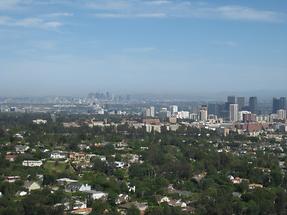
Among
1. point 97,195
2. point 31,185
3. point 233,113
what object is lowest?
point 97,195

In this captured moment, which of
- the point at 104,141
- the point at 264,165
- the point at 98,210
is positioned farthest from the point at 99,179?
the point at 104,141

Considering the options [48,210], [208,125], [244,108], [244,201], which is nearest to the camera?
[48,210]

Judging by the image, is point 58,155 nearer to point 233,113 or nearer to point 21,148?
point 21,148

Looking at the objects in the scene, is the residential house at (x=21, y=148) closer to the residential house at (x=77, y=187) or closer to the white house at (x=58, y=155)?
the white house at (x=58, y=155)

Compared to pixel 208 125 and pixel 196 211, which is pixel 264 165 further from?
pixel 208 125

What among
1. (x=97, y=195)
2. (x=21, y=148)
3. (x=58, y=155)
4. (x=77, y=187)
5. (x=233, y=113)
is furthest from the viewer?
(x=233, y=113)

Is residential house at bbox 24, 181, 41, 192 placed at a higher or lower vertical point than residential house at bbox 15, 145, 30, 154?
lower

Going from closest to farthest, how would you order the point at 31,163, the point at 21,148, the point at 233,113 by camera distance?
the point at 31,163 → the point at 21,148 → the point at 233,113

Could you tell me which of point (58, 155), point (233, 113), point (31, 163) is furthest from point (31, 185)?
point (233, 113)

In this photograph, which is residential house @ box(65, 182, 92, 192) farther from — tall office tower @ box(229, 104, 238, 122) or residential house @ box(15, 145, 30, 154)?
tall office tower @ box(229, 104, 238, 122)

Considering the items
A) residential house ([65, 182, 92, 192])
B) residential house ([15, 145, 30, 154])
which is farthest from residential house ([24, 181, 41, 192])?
residential house ([15, 145, 30, 154])

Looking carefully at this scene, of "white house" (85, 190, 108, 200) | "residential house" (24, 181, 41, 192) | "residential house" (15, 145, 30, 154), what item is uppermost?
"residential house" (15, 145, 30, 154)
